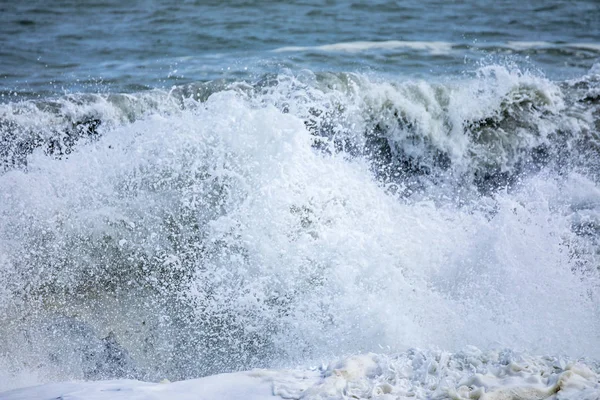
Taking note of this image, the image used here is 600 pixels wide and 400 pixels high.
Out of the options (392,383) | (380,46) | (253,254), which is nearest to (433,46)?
(380,46)

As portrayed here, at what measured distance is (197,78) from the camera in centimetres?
883

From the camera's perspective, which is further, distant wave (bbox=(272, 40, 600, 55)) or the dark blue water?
distant wave (bbox=(272, 40, 600, 55))

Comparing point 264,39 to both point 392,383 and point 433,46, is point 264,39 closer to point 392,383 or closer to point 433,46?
point 433,46

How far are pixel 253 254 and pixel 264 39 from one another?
21.3 feet

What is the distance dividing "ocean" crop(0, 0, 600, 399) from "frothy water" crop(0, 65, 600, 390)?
2 centimetres

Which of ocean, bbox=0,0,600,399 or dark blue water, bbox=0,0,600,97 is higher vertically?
dark blue water, bbox=0,0,600,97

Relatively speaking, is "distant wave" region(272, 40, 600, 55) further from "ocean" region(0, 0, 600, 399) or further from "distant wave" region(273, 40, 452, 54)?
"ocean" region(0, 0, 600, 399)

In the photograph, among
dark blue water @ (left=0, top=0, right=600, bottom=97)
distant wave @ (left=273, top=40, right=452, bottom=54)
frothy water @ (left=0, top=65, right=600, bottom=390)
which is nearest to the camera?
frothy water @ (left=0, top=65, right=600, bottom=390)

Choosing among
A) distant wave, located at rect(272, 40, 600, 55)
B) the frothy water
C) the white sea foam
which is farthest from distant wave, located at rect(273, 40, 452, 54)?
the white sea foam

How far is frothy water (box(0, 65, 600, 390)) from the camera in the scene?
14.0 ft

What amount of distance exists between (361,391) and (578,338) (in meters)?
1.89

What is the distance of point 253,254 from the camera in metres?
4.91

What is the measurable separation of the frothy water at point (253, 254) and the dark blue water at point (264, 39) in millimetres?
2463

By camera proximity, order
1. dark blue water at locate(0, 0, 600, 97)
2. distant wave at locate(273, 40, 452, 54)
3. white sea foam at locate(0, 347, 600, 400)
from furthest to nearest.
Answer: distant wave at locate(273, 40, 452, 54) → dark blue water at locate(0, 0, 600, 97) → white sea foam at locate(0, 347, 600, 400)
